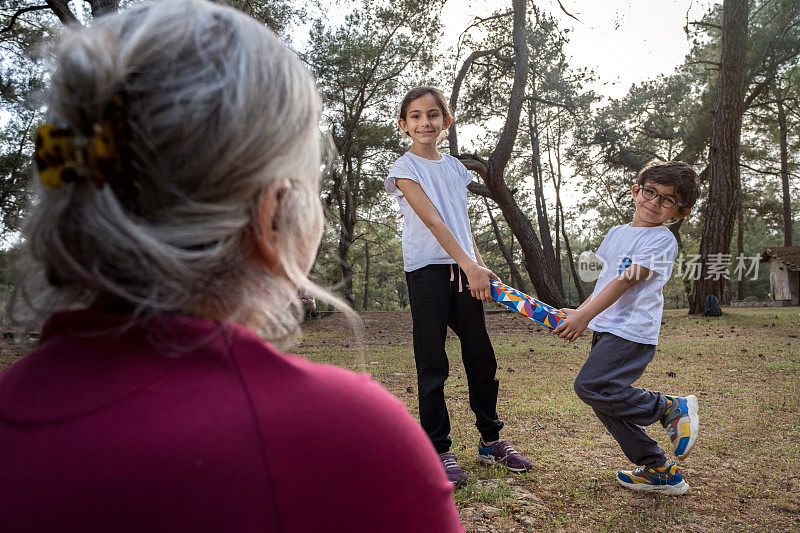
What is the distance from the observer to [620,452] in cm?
383

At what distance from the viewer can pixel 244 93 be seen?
2.63ft

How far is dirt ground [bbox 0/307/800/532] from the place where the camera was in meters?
2.83

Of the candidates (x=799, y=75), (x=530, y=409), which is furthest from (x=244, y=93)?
(x=799, y=75)

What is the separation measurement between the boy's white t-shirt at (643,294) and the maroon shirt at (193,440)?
275 cm

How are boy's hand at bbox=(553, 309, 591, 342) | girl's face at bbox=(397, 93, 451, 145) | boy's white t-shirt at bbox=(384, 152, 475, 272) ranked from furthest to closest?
1. girl's face at bbox=(397, 93, 451, 145)
2. boy's white t-shirt at bbox=(384, 152, 475, 272)
3. boy's hand at bbox=(553, 309, 591, 342)

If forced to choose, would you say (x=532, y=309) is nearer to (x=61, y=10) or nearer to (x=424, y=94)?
(x=424, y=94)

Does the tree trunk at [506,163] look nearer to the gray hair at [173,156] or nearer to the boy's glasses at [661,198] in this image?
the boy's glasses at [661,198]

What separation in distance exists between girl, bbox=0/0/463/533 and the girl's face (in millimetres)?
2753

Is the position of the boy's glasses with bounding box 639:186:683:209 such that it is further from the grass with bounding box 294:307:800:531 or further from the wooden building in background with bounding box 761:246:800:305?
the wooden building in background with bounding box 761:246:800:305

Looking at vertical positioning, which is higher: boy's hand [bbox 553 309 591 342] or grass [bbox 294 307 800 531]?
boy's hand [bbox 553 309 591 342]

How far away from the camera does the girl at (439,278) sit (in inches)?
132

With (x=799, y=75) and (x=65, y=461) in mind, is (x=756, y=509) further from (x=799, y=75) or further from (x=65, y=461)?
(x=799, y=75)

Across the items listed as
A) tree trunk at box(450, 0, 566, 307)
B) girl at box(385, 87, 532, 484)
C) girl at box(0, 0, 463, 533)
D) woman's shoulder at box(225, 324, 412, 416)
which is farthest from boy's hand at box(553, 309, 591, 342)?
tree trunk at box(450, 0, 566, 307)

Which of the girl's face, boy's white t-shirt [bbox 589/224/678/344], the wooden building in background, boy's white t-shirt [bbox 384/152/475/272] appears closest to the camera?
boy's white t-shirt [bbox 589/224/678/344]
